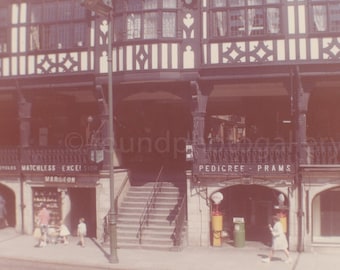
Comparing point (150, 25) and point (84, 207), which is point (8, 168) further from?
point (150, 25)

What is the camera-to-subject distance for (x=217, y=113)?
73.4 ft

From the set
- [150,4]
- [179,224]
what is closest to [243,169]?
[179,224]

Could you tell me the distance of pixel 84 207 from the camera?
66.0 ft

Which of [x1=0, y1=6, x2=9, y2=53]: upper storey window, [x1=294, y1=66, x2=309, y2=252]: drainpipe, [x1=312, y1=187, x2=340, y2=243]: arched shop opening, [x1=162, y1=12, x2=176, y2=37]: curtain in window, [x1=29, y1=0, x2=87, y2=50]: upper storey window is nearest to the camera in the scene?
[x1=294, y1=66, x2=309, y2=252]: drainpipe

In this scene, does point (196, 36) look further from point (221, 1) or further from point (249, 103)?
point (249, 103)

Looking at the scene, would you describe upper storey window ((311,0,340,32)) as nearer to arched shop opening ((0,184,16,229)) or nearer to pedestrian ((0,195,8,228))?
pedestrian ((0,195,8,228))

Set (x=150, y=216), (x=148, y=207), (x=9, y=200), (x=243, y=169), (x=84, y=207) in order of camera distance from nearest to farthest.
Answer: (x=243, y=169) → (x=150, y=216) → (x=148, y=207) → (x=84, y=207) → (x=9, y=200)

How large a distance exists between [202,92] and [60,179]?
22.2 ft

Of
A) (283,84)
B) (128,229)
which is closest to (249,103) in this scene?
(283,84)

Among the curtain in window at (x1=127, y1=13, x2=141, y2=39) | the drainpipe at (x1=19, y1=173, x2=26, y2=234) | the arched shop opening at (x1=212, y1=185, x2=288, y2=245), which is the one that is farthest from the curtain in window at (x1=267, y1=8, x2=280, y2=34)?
the drainpipe at (x1=19, y1=173, x2=26, y2=234)

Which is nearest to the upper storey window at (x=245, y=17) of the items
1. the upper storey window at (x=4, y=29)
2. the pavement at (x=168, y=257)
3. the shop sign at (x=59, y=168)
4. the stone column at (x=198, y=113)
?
the stone column at (x=198, y=113)

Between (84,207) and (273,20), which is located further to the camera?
(84,207)

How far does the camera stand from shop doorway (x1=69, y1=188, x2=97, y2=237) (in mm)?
19609

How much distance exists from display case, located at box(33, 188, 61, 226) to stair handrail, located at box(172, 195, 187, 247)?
542 cm
